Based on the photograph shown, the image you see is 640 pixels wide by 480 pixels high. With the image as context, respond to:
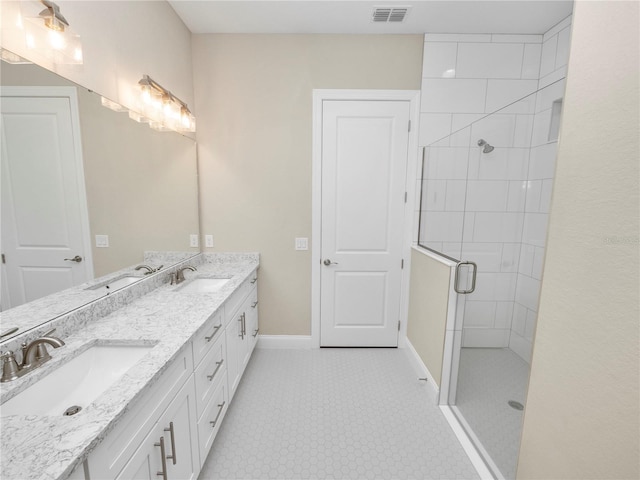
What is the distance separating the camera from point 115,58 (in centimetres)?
158

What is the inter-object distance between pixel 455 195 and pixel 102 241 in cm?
239

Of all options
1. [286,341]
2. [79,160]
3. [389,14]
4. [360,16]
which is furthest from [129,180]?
[389,14]

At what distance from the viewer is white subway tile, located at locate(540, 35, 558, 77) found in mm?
2242

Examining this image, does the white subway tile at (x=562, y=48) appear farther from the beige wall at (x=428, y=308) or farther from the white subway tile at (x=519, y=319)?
the white subway tile at (x=519, y=319)

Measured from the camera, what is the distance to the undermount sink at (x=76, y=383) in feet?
2.90

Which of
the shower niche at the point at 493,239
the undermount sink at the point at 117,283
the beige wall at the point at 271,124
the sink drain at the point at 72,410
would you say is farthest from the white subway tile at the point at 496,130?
the sink drain at the point at 72,410

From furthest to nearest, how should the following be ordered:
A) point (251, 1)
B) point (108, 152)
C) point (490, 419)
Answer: point (251, 1) → point (490, 419) → point (108, 152)

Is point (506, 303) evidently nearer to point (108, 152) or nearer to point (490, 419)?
point (490, 419)

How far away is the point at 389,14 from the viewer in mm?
2111

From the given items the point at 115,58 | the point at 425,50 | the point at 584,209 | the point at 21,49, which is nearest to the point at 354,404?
the point at 584,209

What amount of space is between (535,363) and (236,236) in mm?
2303

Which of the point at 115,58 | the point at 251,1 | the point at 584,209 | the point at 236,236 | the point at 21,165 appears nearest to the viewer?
the point at 584,209

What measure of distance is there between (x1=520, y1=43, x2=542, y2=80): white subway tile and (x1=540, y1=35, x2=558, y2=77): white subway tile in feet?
0.09

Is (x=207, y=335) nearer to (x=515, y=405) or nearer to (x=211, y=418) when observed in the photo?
(x=211, y=418)
